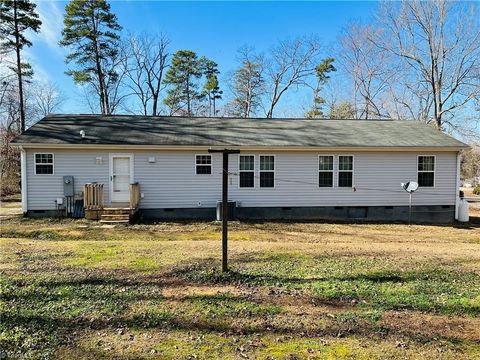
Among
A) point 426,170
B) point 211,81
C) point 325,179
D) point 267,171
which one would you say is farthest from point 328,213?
point 211,81

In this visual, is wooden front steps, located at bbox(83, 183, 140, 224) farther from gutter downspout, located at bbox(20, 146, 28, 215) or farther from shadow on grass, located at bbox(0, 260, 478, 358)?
shadow on grass, located at bbox(0, 260, 478, 358)

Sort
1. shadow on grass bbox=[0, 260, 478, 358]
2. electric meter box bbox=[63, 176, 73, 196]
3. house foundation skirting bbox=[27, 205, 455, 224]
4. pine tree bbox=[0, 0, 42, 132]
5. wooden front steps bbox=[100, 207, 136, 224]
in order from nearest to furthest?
shadow on grass bbox=[0, 260, 478, 358], wooden front steps bbox=[100, 207, 136, 224], electric meter box bbox=[63, 176, 73, 196], house foundation skirting bbox=[27, 205, 455, 224], pine tree bbox=[0, 0, 42, 132]

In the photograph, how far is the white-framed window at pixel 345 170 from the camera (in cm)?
1229

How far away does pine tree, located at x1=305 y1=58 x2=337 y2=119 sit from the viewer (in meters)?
30.1

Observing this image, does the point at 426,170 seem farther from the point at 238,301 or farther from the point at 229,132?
the point at 238,301

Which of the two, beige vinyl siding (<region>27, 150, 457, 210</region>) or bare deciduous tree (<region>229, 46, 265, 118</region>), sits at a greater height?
Answer: bare deciduous tree (<region>229, 46, 265, 118</region>)

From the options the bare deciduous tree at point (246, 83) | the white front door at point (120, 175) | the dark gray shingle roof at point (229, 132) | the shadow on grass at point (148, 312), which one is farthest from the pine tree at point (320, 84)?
the shadow on grass at point (148, 312)

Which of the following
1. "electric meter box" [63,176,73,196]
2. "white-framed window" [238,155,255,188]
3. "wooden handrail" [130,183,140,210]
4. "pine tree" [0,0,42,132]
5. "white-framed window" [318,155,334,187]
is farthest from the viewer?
"pine tree" [0,0,42,132]

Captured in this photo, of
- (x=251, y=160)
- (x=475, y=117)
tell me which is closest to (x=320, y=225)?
(x=251, y=160)

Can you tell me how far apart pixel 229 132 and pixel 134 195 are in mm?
4600

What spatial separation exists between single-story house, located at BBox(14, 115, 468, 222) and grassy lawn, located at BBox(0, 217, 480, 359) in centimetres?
416

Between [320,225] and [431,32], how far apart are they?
61.4 ft

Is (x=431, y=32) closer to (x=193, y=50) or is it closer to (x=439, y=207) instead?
(x=439, y=207)

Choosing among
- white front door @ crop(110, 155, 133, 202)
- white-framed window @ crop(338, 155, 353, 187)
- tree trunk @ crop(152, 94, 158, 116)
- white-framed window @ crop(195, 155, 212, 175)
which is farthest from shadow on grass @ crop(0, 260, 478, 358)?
tree trunk @ crop(152, 94, 158, 116)
